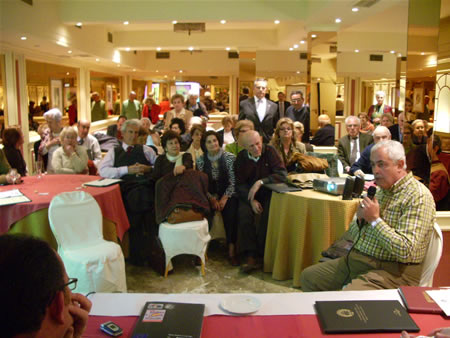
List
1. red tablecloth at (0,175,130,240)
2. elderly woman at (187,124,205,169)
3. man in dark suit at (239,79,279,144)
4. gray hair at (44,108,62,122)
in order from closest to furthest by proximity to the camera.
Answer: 1. red tablecloth at (0,175,130,240)
2. elderly woman at (187,124,205,169)
3. gray hair at (44,108,62,122)
4. man in dark suit at (239,79,279,144)

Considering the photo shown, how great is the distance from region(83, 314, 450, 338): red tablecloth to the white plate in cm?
3

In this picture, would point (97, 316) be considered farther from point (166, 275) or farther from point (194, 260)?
point (194, 260)

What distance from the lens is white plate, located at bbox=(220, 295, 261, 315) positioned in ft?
5.78

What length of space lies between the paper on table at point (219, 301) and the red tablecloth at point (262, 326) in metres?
0.04

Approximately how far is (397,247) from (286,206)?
1803 mm

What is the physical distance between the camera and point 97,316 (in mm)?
1742

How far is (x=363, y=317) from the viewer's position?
169 cm

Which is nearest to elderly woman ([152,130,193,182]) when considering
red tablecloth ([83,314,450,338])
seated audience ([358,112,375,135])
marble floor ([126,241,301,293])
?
marble floor ([126,241,301,293])

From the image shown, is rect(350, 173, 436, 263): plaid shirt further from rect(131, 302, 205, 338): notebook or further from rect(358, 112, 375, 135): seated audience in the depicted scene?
rect(358, 112, 375, 135): seated audience

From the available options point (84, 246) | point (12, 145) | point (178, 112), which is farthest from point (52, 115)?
point (84, 246)

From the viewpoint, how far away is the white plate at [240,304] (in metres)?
1.76

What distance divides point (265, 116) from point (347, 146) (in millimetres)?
1353

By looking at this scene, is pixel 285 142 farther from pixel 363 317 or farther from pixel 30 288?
pixel 30 288

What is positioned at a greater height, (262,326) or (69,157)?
(69,157)
